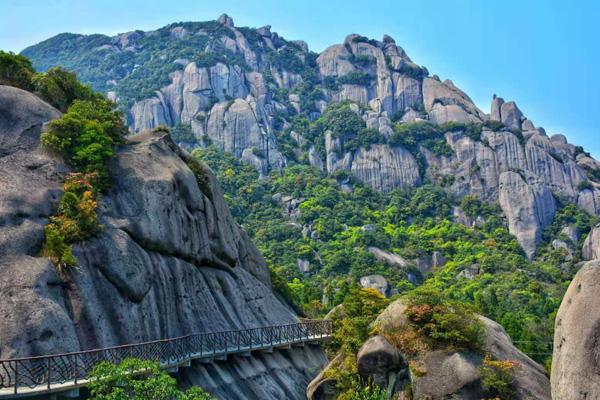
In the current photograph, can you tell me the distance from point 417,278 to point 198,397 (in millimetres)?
92995

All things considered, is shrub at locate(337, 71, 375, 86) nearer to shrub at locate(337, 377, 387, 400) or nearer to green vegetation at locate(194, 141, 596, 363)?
green vegetation at locate(194, 141, 596, 363)

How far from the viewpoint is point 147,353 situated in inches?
1147

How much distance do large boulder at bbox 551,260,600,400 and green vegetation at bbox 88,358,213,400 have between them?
10567 millimetres

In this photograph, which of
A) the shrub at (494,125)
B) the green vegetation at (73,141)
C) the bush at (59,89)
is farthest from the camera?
the shrub at (494,125)

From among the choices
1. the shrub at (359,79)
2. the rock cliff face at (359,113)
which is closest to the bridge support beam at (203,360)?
the rock cliff face at (359,113)

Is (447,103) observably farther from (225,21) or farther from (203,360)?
(203,360)

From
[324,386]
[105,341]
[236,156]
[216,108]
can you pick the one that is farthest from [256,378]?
[216,108]

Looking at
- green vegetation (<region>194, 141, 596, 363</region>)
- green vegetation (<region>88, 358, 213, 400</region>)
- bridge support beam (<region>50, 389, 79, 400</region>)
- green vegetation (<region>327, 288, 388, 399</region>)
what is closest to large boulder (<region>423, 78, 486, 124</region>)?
green vegetation (<region>194, 141, 596, 363</region>)

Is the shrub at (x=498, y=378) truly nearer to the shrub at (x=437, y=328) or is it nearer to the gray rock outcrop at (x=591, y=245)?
the shrub at (x=437, y=328)

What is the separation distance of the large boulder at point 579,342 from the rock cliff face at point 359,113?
353ft

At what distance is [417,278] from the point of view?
368 ft

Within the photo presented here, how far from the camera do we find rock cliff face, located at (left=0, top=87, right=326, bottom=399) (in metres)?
27.3

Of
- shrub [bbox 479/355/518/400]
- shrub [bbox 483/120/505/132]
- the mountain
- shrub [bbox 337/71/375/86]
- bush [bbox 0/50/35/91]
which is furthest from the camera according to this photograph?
shrub [bbox 337/71/375/86]

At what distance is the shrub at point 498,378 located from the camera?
28.7 metres
